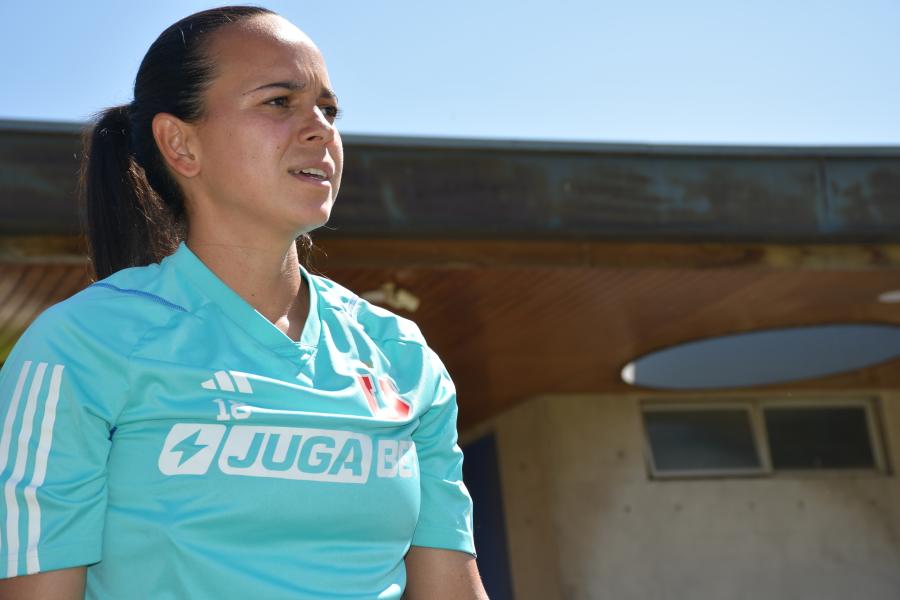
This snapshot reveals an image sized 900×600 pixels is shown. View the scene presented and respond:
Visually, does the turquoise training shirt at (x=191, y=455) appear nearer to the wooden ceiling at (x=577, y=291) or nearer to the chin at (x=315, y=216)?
the chin at (x=315, y=216)

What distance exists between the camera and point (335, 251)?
5.84 metres

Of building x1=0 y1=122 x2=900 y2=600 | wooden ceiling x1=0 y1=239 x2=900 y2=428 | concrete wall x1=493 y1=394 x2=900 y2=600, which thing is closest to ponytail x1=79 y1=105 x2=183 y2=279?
building x1=0 y1=122 x2=900 y2=600

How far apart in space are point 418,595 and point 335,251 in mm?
4250

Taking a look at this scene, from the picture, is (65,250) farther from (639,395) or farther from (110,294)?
(639,395)

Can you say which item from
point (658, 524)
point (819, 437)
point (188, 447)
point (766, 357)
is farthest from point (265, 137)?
point (819, 437)

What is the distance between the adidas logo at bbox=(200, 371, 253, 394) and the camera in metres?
1.44

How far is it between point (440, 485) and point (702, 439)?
9314mm

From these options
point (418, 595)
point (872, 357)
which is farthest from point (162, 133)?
point (872, 357)

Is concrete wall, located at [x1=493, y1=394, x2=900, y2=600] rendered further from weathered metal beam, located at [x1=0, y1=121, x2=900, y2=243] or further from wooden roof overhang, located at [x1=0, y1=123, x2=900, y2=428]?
weathered metal beam, located at [x1=0, y1=121, x2=900, y2=243]

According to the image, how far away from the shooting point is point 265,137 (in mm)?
1619

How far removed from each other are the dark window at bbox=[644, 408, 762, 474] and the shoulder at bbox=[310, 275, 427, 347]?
29.7 feet

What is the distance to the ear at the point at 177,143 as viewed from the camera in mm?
1688

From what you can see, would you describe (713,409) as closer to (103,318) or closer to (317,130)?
(317,130)

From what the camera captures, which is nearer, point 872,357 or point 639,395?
point 872,357
